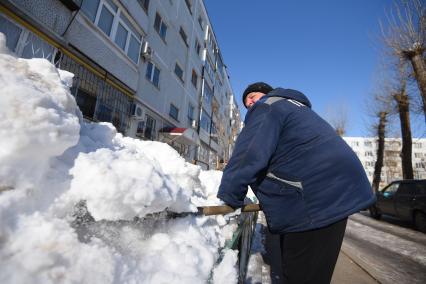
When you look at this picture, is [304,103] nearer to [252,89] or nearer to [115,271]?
[252,89]

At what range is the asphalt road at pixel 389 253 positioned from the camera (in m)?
3.26

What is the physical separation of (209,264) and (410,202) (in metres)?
8.29

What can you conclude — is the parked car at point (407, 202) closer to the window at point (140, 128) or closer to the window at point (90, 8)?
the window at point (140, 128)

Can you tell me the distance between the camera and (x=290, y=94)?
5.09 ft

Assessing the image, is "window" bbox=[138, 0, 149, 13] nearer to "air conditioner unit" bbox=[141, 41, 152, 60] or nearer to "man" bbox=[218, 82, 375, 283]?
"air conditioner unit" bbox=[141, 41, 152, 60]

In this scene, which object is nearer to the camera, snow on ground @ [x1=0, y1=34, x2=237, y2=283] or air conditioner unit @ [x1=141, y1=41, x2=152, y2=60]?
snow on ground @ [x1=0, y1=34, x2=237, y2=283]

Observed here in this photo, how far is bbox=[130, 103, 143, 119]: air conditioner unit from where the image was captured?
8547mm

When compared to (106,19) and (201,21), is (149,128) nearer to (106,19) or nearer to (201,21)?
(106,19)

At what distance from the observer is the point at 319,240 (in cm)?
124

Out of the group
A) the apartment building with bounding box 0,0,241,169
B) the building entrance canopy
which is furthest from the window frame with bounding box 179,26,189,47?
the building entrance canopy

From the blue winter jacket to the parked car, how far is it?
7220 mm

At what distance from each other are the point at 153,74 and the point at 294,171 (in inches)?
407

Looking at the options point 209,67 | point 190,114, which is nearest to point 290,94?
point 190,114

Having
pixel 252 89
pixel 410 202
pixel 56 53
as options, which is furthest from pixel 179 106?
pixel 252 89
